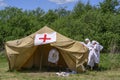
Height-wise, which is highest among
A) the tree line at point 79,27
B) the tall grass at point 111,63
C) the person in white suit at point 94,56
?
the tree line at point 79,27

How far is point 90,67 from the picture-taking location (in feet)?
56.9

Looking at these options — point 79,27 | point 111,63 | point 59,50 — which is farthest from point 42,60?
point 79,27

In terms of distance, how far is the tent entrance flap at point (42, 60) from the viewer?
17.5 m

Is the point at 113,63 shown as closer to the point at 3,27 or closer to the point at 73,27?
the point at 73,27

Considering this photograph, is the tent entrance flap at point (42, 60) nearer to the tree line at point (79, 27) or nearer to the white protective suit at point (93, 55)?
the white protective suit at point (93, 55)

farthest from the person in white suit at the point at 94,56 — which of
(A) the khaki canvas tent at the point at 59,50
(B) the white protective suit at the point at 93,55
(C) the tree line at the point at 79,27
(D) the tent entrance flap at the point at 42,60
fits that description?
(C) the tree line at the point at 79,27

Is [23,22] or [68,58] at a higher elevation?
[23,22]

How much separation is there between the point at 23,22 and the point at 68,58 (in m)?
19.0

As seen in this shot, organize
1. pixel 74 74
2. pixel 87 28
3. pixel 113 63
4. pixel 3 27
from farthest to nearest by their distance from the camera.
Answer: pixel 3 27
pixel 87 28
pixel 113 63
pixel 74 74

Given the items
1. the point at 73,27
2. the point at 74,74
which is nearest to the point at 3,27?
the point at 73,27

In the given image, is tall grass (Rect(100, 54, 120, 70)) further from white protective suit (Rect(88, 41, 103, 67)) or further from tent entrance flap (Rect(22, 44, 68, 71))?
tent entrance flap (Rect(22, 44, 68, 71))

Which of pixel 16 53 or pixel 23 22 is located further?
pixel 23 22

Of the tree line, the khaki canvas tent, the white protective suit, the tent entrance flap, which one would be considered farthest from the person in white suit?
the tree line

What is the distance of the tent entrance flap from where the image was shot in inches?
689
